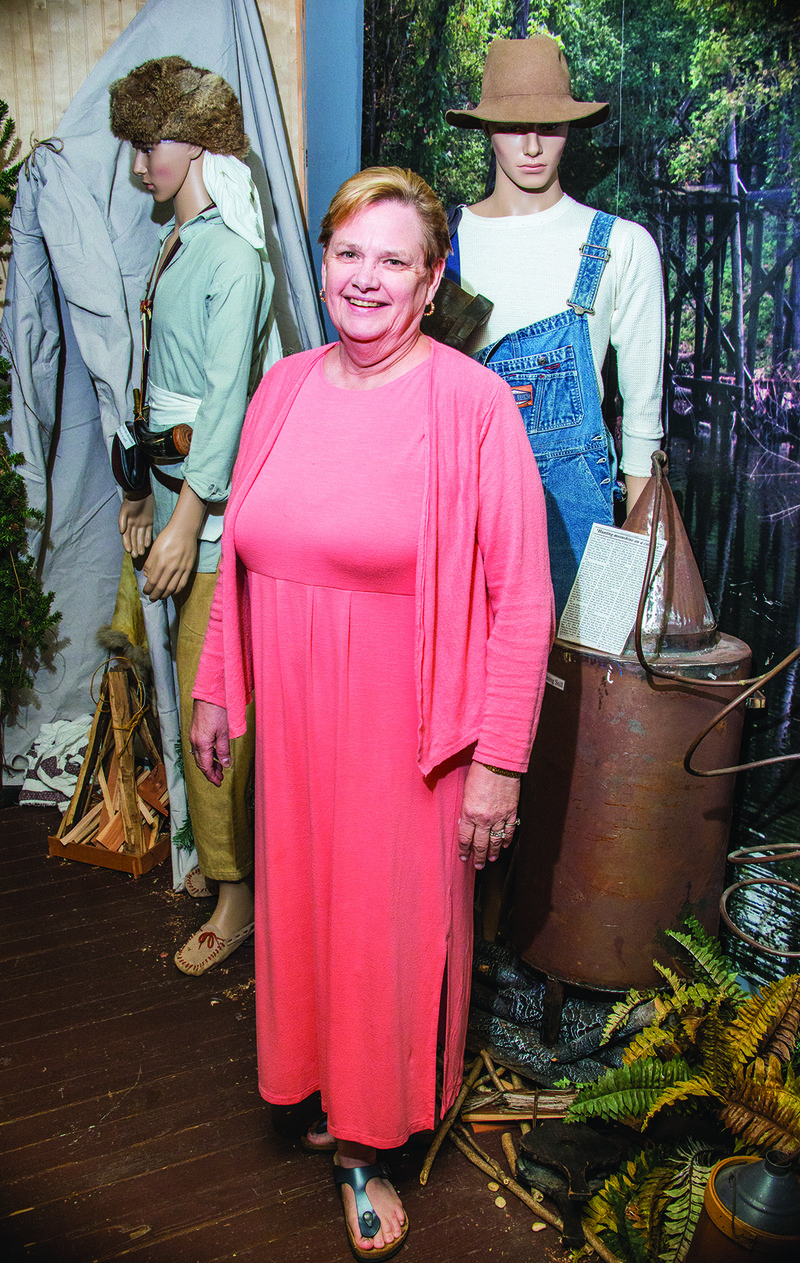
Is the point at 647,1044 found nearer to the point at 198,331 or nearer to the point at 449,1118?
the point at 449,1118

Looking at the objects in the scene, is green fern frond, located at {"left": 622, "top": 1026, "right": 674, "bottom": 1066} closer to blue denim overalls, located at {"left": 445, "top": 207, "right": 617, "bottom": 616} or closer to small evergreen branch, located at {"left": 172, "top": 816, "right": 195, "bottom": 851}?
blue denim overalls, located at {"left": 445, "top": 207, "right": 617, "bottom": 616}

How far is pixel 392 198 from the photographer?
177cm

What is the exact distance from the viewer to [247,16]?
329cm

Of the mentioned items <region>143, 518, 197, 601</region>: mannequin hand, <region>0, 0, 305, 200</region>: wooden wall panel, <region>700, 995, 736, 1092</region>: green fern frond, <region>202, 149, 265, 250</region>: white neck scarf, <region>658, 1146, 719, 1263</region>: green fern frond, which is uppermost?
<region>0, 0, 305, 200</region>: wooden wall panel

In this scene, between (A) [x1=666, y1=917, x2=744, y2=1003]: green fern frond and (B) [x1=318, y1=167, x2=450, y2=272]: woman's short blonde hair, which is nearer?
(B) [x1=318, y1=167, x2=450, y2=272]: woman's short blonde hair

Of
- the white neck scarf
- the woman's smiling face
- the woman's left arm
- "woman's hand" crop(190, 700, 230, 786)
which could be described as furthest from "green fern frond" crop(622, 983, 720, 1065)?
the white neck scarf

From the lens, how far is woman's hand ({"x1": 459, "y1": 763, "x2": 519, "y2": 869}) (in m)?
1.85

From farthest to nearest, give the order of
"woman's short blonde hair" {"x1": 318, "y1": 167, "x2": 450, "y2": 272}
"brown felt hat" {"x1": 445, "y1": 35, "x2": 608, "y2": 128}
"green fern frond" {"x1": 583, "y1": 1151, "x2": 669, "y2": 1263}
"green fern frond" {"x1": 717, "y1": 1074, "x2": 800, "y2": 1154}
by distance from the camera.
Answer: "brown felt hat" {"x1": 445, "y1": 35, "x2": 608, "y2": 128} < "green fern frond" {"x1": 583, "y1": 1151, "x2": 669, "y2": 1263} < "green fern frond" {"x1": 717, "y1": 1074, "x2": 800, "y2": 1154} < "woman's short blonde hair" {"x1": 318, "y1": 167, "x2": 450, "y2": 272}

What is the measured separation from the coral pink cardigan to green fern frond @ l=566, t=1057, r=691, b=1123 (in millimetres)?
833

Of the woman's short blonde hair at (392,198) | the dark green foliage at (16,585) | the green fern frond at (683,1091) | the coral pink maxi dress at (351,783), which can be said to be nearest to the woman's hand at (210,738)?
the coral pink maxi dress at (351,783)

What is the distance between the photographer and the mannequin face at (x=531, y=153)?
2533 millimetres

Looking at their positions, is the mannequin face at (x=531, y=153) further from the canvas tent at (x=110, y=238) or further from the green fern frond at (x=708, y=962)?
the green fern frond at (x=708, y=962)

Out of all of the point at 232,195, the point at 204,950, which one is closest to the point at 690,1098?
the point at 204,950

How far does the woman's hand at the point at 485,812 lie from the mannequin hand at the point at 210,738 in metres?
0.60
